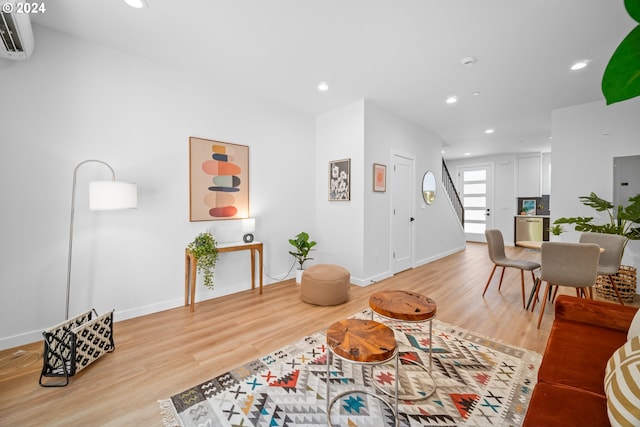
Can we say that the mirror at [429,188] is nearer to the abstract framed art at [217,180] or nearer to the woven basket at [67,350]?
the abstract framed art at [217,180]

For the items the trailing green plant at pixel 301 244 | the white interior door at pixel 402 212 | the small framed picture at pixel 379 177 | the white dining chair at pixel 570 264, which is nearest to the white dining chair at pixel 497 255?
the white dining chair at pixel 570 264

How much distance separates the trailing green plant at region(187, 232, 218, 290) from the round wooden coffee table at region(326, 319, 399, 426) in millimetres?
2034

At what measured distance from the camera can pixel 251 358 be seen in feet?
7.11

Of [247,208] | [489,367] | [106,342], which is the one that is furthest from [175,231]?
[489,367]

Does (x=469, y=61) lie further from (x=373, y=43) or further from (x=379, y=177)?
(x=379, y=177)

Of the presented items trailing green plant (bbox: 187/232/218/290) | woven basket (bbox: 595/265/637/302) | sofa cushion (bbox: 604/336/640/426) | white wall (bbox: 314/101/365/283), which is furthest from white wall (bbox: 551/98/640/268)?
trailing green plant (bbox: 187/232/218/290)

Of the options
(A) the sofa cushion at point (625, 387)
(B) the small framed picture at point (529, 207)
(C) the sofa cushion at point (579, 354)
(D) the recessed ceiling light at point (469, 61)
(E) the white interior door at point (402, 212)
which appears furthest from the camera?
(B) the small framed picture at point (529, 207)

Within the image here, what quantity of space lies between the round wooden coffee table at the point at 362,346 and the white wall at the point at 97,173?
2441 mm

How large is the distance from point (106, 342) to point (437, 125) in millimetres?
5935

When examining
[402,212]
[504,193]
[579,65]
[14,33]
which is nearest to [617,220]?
[579,65]

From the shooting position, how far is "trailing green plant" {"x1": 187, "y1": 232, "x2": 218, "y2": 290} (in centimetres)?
308

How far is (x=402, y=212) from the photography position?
4.88m

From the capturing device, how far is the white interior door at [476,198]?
8.43 m

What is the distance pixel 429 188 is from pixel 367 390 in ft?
15.5
